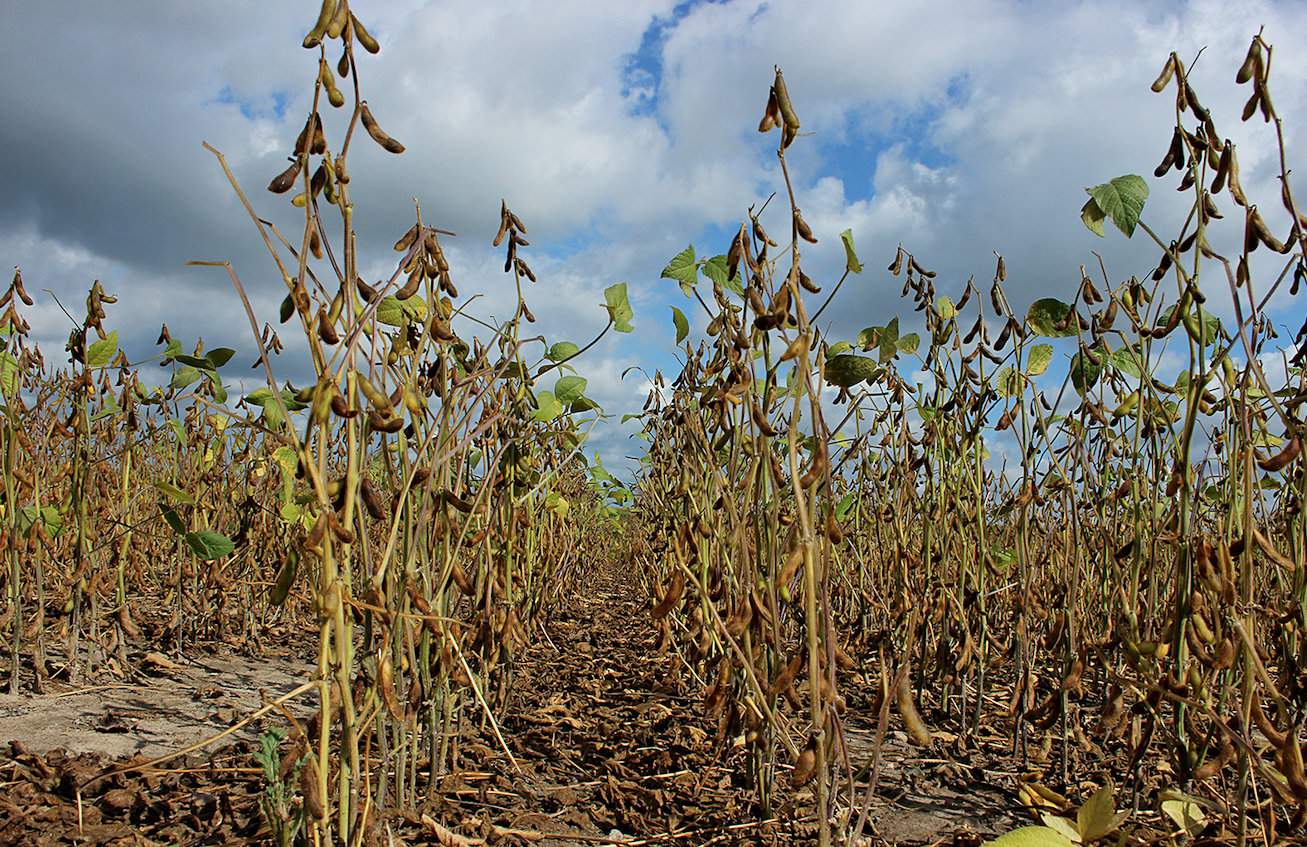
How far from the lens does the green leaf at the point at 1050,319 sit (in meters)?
2.15

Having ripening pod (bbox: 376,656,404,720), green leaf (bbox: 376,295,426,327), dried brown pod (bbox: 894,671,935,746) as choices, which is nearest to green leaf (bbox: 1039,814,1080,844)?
dried brown pod (bbox: 894,671,935,746)

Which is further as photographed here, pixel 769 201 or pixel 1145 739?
pixel 1145 739

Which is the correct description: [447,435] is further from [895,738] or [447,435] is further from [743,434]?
[895,738]

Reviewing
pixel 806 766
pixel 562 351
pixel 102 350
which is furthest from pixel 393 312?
pixel 102 350

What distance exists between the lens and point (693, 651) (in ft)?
11.3

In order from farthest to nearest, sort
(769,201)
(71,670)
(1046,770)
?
(71,670)
(1046,770)
(769,201)

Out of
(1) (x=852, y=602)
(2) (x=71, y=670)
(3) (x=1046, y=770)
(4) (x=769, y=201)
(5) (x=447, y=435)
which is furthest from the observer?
(1) (x=852, y=602)

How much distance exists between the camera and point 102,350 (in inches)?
109

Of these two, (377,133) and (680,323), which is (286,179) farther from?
(680,323)

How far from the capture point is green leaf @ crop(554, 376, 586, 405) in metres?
2.46

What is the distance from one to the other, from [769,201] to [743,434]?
1.87 feet

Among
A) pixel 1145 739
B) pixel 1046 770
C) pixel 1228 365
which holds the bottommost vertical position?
pixel 1046 770

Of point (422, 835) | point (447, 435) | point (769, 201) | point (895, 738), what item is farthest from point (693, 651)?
point (769, 201)

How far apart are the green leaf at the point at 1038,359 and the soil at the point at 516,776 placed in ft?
3.82
